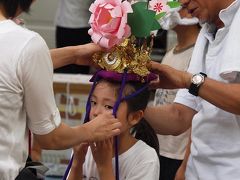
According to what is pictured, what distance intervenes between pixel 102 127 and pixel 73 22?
2.58 metres

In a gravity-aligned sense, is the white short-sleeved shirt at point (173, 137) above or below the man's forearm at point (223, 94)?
below

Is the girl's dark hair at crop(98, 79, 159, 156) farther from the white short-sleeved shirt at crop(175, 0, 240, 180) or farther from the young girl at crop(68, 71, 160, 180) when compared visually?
the white short-sleeved shirt at crop(175, 0, 240, 180)

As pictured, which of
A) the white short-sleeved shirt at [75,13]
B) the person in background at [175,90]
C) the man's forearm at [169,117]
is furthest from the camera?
the white short-sleeved shirt at [75,13]

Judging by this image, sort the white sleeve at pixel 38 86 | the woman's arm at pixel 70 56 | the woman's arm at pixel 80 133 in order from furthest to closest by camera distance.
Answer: the woman's arm at pixel 70 56 → the woman's arm at pixel 80 133 → the white sleeve at pixel 38 86

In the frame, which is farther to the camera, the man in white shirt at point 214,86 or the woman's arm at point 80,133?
the man in white shirt at point 214,86

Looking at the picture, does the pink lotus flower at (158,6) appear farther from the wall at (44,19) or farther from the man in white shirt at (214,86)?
the wall at (44,19)

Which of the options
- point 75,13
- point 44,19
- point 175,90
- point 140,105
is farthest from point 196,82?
point 44,19

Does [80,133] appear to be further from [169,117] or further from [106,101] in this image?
[169,117]

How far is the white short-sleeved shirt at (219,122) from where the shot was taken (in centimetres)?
193

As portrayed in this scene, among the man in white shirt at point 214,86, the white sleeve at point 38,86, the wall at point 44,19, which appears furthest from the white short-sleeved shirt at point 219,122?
the wall at point 44,19

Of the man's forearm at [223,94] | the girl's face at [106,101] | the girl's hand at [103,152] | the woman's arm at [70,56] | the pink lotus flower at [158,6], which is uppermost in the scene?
the pink lotus flower at [158,6]

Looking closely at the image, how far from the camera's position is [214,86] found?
1.94 metres

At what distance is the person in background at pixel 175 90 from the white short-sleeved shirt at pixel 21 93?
4.53 ft

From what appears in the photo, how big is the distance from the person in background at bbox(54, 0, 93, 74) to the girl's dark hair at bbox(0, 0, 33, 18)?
8.44 ft
